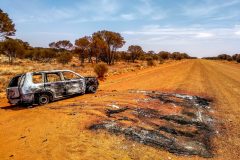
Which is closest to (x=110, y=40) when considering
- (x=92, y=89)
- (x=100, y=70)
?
(x=100, y=70)

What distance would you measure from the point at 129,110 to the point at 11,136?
4.76 m

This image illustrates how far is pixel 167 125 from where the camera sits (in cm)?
991

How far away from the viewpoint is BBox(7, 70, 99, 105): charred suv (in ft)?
42.6

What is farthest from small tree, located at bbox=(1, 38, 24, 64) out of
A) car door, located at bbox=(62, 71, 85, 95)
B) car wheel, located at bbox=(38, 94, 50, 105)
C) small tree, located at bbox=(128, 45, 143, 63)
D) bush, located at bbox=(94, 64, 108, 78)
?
car wheel, located at bbox=(38, 94, 50, 105)

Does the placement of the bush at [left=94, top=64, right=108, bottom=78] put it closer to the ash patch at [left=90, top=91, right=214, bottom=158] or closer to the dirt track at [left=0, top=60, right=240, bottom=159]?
the ash patch at [left=90, top=91, right=214, bottom=158]

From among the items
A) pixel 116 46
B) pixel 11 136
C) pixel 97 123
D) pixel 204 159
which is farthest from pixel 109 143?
pixel 116 46

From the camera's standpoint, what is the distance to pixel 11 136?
8922 millimetres

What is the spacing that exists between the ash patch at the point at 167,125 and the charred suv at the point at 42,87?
12.7ft

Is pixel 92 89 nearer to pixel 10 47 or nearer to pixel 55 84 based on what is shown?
pixel 55 84

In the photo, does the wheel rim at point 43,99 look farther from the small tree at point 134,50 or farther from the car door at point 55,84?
the small tree at point 134,50

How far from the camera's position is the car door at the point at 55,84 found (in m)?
14.0

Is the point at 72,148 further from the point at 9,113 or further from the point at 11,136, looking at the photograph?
the point at 9,113

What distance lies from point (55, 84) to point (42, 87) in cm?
88

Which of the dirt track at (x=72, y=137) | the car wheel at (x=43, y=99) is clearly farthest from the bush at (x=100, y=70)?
the dirt track at (x=72, y=137)
